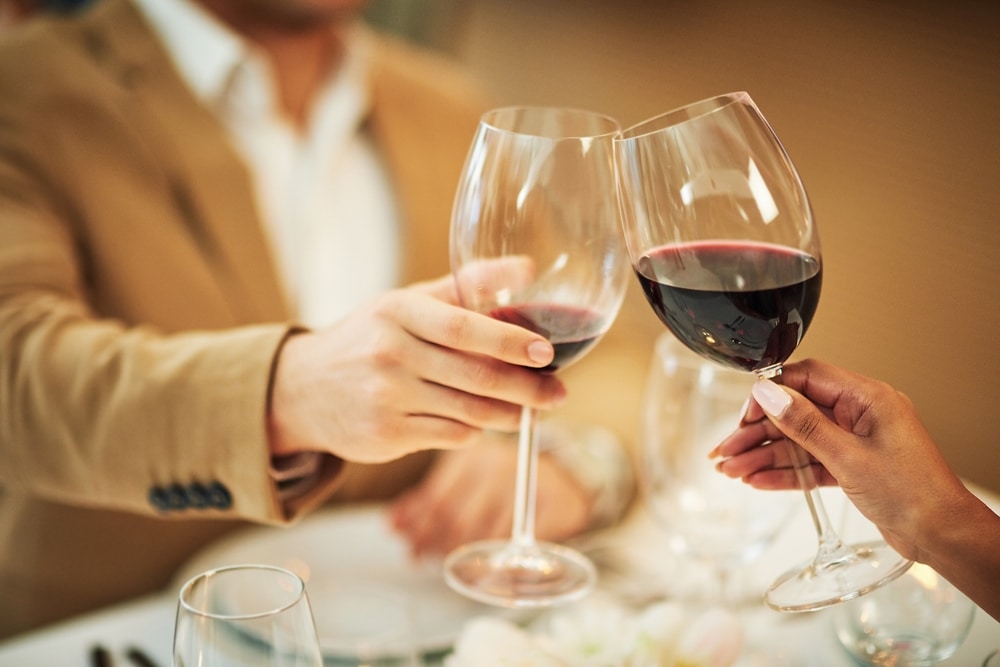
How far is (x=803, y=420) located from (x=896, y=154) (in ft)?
6.73

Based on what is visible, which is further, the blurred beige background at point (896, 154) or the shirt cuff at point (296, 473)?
the blurred beige background at point (896, 154)

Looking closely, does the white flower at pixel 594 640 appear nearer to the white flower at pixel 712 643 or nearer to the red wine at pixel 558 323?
the white flower at pixel 712 643

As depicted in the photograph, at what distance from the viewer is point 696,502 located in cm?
94

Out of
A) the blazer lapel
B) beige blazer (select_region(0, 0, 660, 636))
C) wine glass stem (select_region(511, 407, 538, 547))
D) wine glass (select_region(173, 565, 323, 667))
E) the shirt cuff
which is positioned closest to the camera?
wine glass (select_region(173, 565, 323, 667))

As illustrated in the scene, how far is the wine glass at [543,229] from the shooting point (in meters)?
0.68

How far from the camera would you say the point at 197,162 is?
144cm

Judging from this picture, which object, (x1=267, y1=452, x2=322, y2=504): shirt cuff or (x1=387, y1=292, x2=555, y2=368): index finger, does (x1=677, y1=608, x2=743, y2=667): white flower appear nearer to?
(x1=387, y1=292, x2=555, y2=368): index finger

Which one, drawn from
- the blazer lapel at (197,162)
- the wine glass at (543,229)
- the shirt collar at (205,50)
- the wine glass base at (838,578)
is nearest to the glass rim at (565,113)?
the wine glass at (543,229)

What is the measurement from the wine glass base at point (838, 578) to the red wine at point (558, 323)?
23 cm

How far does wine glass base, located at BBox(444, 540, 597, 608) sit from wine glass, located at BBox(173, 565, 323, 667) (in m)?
0.22

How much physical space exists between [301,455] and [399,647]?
21 centimetres

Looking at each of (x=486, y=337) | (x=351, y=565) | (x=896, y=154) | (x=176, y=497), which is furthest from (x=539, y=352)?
(x=896, y=154)

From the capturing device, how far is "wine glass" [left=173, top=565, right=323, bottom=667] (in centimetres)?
52

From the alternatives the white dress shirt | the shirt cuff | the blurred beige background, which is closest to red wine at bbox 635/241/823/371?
the shirt cuff
